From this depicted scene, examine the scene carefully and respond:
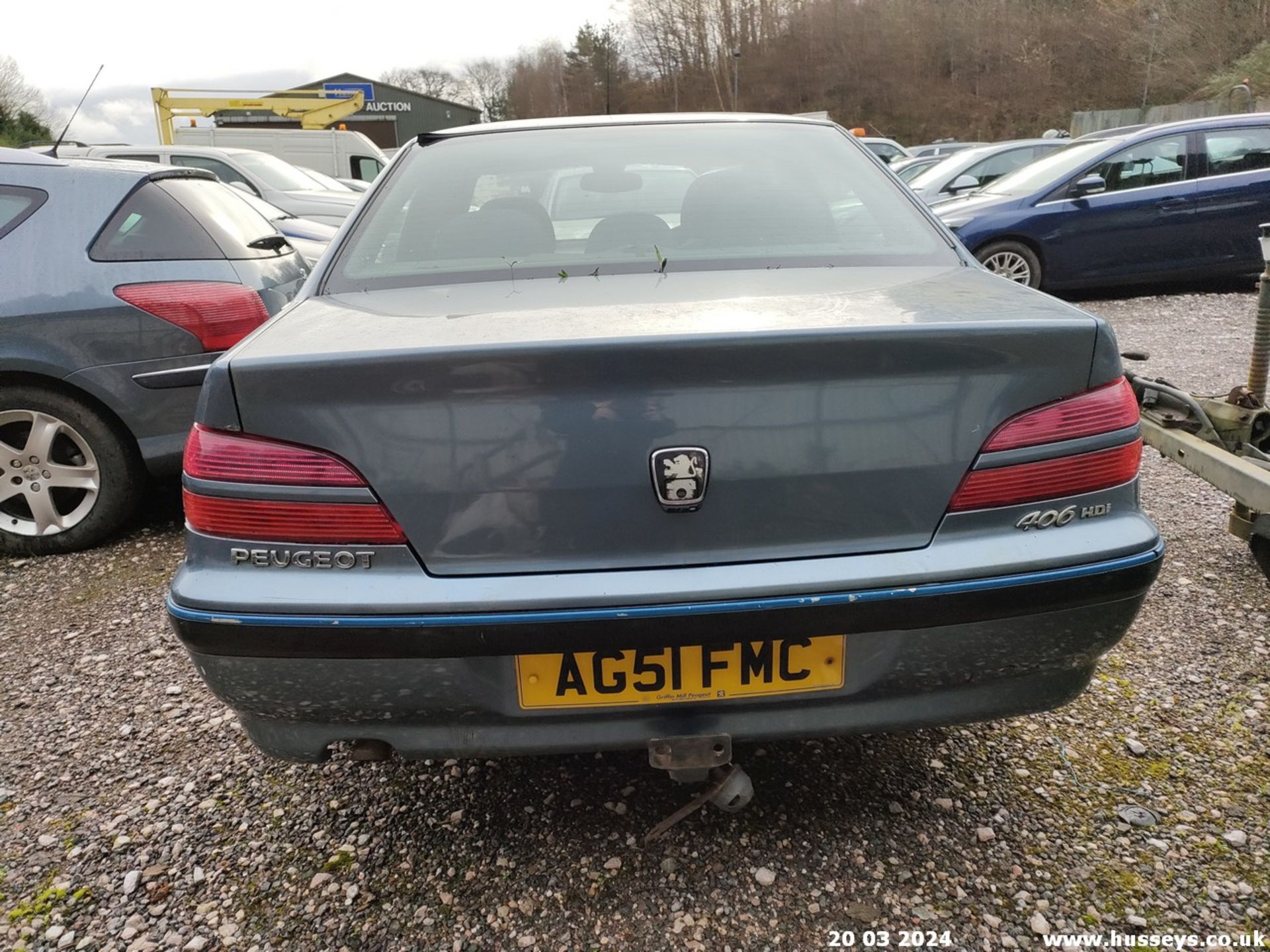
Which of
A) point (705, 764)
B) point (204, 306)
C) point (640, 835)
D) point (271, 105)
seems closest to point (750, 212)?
point (705, 764)

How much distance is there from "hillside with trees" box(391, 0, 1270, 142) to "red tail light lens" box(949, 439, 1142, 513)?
38.3m

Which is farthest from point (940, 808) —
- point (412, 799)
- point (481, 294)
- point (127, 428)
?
point (127, 428)

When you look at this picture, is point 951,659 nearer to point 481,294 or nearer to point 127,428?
point 481,294

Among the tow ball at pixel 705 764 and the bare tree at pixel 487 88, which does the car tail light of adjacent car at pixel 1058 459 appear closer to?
the tow ball at pixel 705 764

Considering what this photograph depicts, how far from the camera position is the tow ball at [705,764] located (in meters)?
1.61

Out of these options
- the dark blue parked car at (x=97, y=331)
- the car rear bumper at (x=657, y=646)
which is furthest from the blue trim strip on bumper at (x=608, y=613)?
the dark blue parked car at (x=97, y=331)

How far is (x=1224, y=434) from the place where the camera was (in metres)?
3.05

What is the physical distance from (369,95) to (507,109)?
29459 millimetres

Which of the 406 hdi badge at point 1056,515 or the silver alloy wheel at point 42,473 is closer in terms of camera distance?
the 406 hdi badge at point 1056,515

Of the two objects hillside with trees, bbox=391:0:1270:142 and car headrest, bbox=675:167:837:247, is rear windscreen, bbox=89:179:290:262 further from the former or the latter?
hillside with trees, bbox=391:0:1270:142

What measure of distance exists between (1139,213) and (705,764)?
26.2 ft

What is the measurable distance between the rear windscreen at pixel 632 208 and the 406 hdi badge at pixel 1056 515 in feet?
2.41

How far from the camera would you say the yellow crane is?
1983 centimetres

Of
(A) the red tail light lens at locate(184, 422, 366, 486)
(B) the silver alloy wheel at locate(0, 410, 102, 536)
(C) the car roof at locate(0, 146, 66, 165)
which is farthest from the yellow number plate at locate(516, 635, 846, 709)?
(C) the car roof at locate(0, 146, 66, 165)
